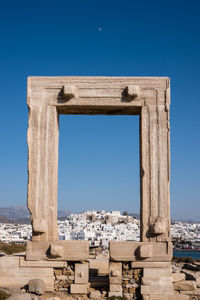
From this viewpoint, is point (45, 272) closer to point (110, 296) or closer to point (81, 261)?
point (81, 261)

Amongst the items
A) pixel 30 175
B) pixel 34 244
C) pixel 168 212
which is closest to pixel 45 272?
pixel 34 244

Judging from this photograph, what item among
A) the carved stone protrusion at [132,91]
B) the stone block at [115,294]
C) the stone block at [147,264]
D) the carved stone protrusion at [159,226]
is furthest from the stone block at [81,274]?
the carved stone protrusion at [132,91]

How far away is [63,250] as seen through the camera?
380 inches

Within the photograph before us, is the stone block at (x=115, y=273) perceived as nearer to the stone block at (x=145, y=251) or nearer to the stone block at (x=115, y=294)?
the stone block at (x=115, y=294)

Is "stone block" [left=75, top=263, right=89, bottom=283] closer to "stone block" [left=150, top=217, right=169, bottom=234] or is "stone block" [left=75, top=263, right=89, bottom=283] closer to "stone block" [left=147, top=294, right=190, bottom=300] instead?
"stone block" [left=147, top=294, right=190, bottom=300]

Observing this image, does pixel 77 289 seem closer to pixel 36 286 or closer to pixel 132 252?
pixel 36 286

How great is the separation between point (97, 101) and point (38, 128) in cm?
166

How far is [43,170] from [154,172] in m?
2.77

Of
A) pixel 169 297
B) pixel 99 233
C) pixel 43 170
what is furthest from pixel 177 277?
pixel 99 233

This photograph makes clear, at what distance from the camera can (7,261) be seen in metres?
9.77

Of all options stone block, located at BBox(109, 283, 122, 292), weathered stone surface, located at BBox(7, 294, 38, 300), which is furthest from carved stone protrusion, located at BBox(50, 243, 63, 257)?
stone block, located at BBox(109, 283, 122, 292)

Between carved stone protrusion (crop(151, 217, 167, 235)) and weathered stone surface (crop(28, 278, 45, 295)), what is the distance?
2898 mm

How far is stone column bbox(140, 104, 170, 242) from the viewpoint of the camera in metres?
9.91

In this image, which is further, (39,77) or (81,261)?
(39,77)
